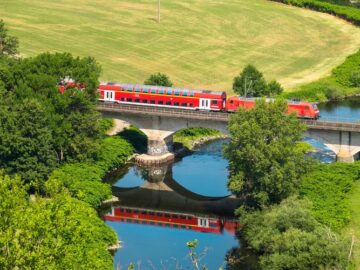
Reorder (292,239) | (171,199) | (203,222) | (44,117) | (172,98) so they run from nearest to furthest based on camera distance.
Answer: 1. (292,239)
2. (203,222)
3. (44,117)
4. (171,199)
5. (172,98)

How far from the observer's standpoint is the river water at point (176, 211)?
86188 mm

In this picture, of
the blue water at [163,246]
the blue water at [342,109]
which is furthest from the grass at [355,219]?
the blue water at [342,109]

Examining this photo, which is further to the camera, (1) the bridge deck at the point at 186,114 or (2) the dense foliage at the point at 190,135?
(2) the dense foliage at the point at 190,135

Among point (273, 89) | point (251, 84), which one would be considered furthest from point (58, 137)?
point (273, 89)

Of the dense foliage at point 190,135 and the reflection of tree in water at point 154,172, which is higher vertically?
the dense foliage at point 190,135

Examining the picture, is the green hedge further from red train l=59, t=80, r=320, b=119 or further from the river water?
red train l=59, t=80, r=320, b=119

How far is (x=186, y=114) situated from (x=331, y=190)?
27.5 m

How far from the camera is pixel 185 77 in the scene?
172 m

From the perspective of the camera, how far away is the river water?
86.2 m

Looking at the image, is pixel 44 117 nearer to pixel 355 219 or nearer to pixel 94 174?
pixel 94 174

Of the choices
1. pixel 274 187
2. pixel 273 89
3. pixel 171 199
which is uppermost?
pixel 273 89

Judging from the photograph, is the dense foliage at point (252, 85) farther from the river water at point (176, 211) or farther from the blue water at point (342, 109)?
the river water at point (176, 211)

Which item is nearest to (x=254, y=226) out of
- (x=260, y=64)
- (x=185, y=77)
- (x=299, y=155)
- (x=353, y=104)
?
(x=299, y=155)

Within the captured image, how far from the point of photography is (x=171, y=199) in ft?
350
